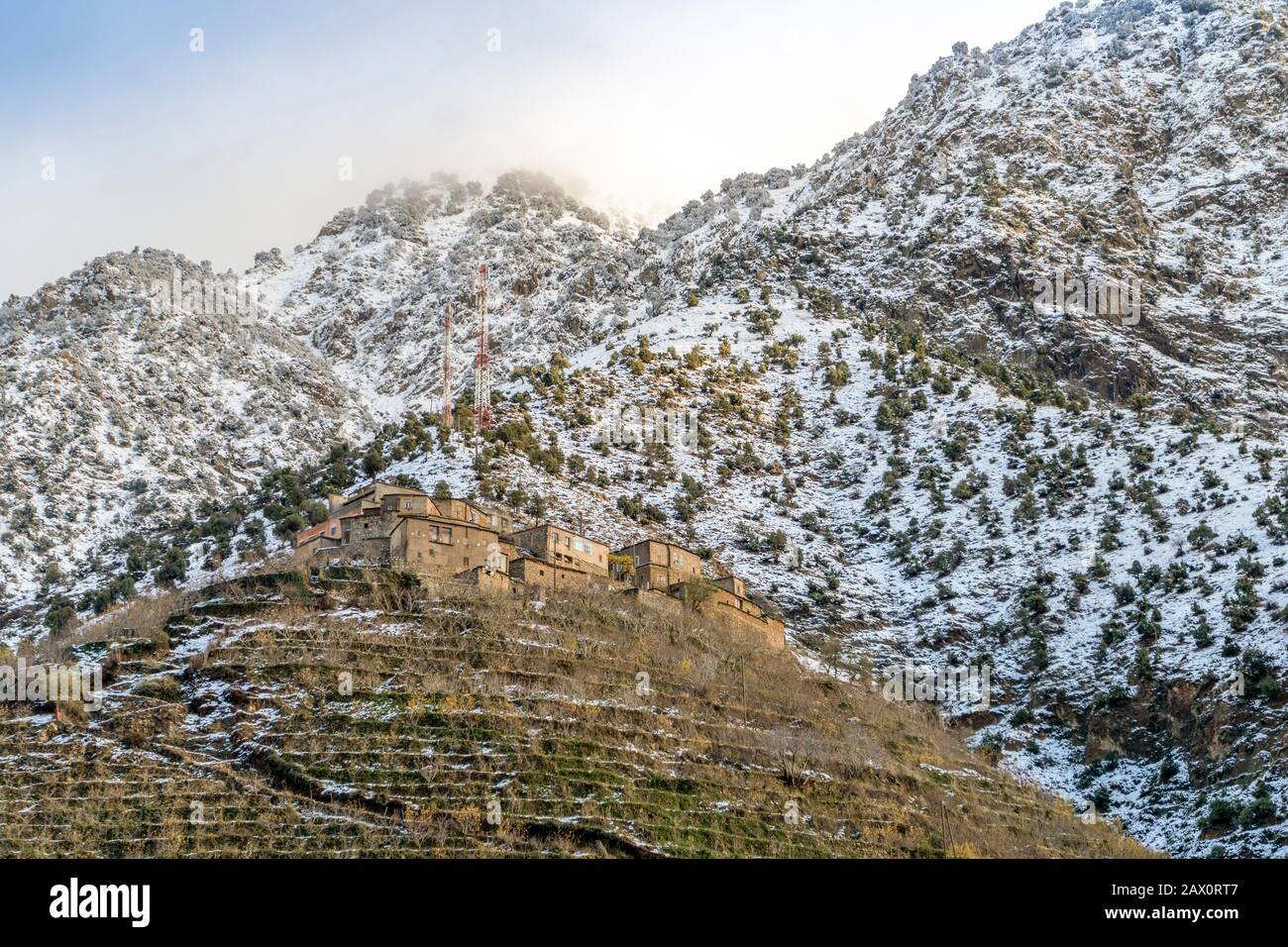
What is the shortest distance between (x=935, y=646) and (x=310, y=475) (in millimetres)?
43921

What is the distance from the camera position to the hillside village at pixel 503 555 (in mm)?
57844

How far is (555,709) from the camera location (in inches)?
1831
